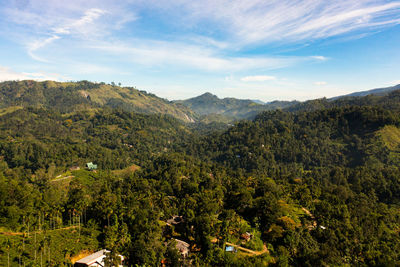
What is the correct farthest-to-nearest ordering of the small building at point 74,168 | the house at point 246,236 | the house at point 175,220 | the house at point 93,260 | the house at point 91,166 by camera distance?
the house at point 91,166 < the small building at point 74,168 < the house at point 175,220 < the house at point 246,236 < the house at point 93,260

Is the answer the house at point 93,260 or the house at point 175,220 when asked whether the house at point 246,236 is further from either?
the house at point 93,260

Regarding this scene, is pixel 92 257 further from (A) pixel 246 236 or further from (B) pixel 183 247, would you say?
(A) pixel 246 236

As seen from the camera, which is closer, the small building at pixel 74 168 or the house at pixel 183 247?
the house at pixel 183 247

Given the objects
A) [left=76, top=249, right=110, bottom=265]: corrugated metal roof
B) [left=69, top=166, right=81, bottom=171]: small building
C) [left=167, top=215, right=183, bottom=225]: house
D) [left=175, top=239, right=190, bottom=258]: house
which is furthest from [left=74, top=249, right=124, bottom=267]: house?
[left=69, top=166, right=81, bottom=171]: small building

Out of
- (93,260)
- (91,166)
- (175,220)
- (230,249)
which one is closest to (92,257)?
(93,260)

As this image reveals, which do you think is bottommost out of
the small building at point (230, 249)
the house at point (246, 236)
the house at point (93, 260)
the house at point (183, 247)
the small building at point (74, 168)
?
the small building at point (74, 168)

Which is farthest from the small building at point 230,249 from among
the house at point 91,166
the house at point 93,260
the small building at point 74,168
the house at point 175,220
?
the small building at point 74,168

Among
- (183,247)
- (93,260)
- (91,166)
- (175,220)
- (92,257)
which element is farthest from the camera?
(91,166)

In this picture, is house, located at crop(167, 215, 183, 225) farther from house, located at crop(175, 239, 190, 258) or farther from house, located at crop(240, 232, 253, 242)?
house, located at crop(240, 232, 253, 242)

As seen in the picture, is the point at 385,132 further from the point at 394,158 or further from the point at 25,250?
the point at 25,250

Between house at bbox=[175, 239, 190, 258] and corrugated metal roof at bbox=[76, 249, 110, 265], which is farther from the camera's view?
house at bbox=[175, 239, 190, 258]

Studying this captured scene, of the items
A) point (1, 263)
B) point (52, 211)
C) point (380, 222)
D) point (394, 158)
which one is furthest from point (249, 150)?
point (1, 263)

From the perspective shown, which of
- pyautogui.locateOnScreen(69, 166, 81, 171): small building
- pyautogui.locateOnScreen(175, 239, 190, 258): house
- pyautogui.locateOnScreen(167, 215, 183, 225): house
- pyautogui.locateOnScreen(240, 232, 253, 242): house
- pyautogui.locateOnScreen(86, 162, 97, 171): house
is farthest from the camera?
pyautogui.locateOnScreen(86, 162, 97, 171): house
